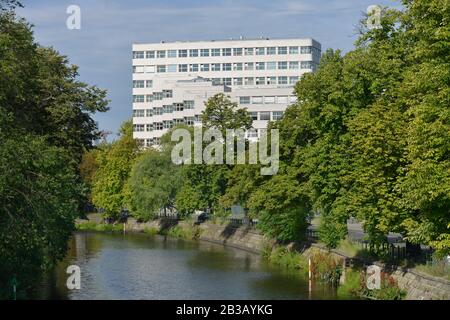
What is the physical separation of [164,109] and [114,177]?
3447 cm

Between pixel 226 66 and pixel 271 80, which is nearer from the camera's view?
pixel 271 80

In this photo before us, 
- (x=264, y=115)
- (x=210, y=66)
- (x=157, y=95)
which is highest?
(x=210, y=66)

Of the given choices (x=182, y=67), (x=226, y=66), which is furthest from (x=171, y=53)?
(x=226, y=66)

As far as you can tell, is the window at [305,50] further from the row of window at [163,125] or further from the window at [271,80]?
the row of window at [163,125]

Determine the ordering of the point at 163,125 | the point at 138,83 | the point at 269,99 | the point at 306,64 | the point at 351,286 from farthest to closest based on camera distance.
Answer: the point at 138,83
the point at 306,64
the point at 163,125
the point at 269,99
the point at 351,286

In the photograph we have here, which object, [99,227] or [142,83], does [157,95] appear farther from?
[99,227]

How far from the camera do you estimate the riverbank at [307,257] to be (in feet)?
137

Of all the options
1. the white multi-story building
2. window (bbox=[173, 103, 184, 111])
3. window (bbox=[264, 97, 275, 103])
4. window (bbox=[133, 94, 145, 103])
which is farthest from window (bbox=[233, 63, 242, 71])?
window (bbox=[264, 97, 275, 103])

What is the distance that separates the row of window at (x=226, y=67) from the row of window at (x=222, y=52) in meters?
1.95

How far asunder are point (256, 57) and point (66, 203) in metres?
119

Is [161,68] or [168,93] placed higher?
[161,68]

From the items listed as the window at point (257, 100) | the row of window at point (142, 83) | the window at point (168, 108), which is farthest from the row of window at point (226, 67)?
the window at point (257, 100)
